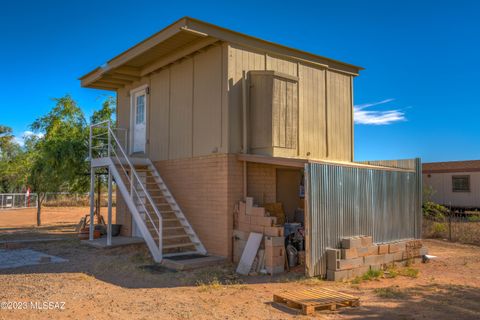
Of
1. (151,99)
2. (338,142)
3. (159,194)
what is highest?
(151,99)

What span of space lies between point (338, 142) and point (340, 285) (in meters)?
5.69

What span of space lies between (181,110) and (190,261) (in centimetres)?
452

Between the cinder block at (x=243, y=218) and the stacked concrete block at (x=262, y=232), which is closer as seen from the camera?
the stacked concrete block at (x=262, y=232)

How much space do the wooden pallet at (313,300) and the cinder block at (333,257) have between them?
1.51 metres

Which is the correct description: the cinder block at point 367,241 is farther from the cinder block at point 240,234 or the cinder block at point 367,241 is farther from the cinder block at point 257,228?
the cinder block at point 240,234

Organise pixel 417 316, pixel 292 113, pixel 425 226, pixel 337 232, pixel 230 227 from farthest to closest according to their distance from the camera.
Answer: pixel 425 226 → pixel 292 113 → pixel 230 227 → pixel 337 232 → pixel 417 316

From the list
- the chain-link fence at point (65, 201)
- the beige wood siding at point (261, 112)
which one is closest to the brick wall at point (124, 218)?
the beige wood siding at point (261, 112)

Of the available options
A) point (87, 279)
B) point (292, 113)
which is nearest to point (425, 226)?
point (292, 113)

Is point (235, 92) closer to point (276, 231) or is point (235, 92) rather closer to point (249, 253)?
point (276, 231)

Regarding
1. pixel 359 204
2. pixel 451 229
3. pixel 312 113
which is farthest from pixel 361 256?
pixel 451 229

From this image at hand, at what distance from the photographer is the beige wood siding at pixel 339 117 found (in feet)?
41.6

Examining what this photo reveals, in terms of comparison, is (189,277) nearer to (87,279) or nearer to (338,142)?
(87,279)

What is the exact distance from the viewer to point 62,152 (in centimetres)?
1631

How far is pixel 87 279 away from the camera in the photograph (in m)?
8.43
